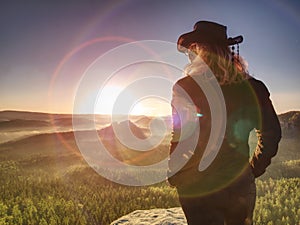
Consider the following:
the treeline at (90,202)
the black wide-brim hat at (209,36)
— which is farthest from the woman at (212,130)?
the treeline at (90,202)

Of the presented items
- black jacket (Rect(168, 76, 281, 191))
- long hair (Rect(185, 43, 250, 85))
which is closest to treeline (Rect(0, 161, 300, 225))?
black jacket (Rect(168, 76, 281, 191))

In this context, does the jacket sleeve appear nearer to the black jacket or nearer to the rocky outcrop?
the black jacket

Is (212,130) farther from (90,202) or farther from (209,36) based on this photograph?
(90,202)

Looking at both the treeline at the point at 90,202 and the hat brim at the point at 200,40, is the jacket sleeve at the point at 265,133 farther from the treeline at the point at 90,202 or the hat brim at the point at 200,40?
the treeline at the point at 90,202

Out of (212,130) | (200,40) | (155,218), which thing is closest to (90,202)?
(155,218)

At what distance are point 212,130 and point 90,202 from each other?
537 centimetres

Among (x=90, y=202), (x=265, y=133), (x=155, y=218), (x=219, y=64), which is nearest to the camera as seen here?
(x=219, y=64)

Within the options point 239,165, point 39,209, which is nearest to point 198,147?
point 239,165

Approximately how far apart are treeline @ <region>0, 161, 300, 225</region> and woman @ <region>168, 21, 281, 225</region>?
3.40 m

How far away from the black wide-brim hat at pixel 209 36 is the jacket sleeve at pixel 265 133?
0.44 m

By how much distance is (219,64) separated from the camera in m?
2.41

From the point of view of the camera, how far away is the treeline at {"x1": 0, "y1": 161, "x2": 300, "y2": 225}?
6.05 metres

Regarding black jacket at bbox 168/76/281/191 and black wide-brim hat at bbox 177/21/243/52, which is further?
black wide-brim hat at bbox 177/21/243/52

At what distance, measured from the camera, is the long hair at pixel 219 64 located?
2.41 metres
